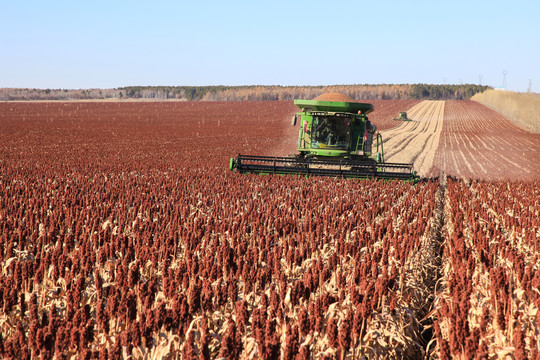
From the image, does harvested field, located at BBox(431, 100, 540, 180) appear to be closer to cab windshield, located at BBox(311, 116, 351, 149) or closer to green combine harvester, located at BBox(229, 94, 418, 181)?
green combine harvester, located at BBox(229, 94, 418, 181)

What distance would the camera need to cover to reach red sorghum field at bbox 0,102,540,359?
11.9 ft

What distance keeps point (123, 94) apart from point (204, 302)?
153896mm

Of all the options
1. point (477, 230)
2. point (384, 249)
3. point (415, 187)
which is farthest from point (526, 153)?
point (384, 249)

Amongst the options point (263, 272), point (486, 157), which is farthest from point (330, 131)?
point (486, 157)

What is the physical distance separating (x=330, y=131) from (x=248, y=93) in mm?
133060

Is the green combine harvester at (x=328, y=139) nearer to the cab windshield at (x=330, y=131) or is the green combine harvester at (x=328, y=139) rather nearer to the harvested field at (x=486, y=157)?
the cab windshield at (x=330, y=131)

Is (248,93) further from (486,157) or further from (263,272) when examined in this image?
(263,272)

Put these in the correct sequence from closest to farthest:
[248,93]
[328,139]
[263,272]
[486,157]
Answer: [263,272] → [328,139] → [486,157] → [248,93]

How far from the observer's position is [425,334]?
5.01m

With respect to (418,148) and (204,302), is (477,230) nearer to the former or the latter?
(204,302)

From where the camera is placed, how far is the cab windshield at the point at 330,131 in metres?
15.2

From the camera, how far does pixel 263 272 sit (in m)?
5.02

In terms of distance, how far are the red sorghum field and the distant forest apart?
128 m

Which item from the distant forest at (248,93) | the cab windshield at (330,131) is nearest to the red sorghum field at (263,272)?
the cab windshield at (330,131)
